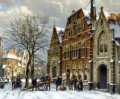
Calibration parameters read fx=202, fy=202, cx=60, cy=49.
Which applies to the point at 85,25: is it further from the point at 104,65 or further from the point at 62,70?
the point at 62,70

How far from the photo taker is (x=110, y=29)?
21.8m

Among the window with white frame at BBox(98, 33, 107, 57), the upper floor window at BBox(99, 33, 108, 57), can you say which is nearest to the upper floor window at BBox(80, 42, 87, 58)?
the window with white frame at BBox(98, 33, 107, 57)

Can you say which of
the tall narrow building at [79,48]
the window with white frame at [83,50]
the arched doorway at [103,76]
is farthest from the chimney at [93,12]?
the arched doorway at [103,76]

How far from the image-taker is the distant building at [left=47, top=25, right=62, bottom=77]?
35250mm

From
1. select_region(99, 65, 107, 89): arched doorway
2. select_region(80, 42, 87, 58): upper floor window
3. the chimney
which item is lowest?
select_region(99, 65, 107, 89): arched doorway

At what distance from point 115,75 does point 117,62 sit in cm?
144

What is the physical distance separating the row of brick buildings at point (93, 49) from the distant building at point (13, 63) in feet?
120

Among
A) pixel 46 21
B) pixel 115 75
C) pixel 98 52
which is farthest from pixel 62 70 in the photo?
pixel 115 75

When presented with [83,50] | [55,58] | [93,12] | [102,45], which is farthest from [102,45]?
[55,58]

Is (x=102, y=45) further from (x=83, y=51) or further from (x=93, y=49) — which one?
(x=83, y=51)

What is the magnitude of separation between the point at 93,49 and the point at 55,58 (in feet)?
44.2

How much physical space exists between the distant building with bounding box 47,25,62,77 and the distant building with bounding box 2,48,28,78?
2880 cm

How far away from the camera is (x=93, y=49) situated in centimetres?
2530

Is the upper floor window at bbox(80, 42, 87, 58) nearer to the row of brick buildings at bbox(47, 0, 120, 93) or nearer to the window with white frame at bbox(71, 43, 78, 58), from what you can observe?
the row of brick buildings at bbox(47, 0, 120, 93)
